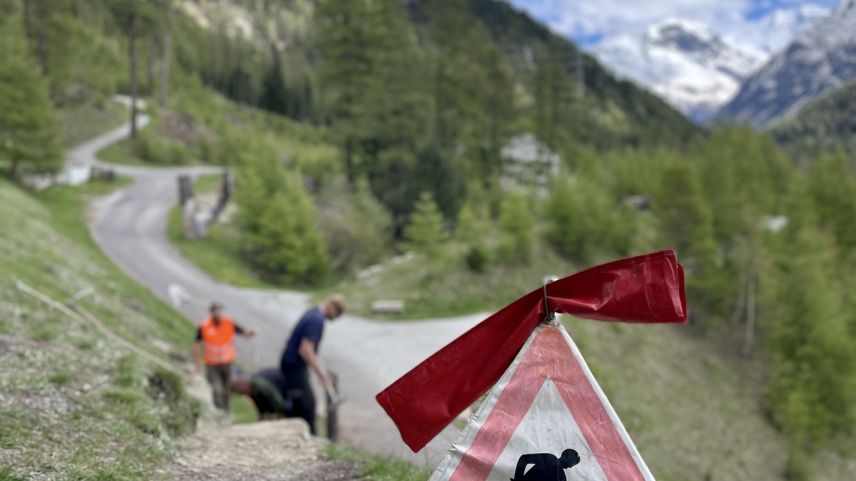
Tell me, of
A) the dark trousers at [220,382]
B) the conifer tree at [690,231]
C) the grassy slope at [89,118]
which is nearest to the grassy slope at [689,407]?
the conifer tree at [690,231]

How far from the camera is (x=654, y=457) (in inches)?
664

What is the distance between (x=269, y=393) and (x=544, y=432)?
5.95 meters

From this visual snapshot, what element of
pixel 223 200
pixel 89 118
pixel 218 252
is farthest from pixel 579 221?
pixel 89 118

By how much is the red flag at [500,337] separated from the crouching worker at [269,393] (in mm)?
5228

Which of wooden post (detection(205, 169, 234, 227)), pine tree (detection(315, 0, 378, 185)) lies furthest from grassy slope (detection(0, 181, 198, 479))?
pine tree (detection(315, 0, 378, 185))

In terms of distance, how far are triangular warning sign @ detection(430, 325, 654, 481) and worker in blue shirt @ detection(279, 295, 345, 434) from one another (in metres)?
4.25

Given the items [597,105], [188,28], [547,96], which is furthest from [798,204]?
[597,105]

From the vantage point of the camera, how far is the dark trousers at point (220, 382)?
998 centimetres

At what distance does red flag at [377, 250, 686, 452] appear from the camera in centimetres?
374

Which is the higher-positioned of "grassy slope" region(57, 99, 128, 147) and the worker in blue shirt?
"grassy slope" region(57, 99, 128, 147)

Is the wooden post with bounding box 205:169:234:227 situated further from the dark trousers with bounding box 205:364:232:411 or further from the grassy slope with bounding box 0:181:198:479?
the dark trousers with bounding box 205:364:232:411

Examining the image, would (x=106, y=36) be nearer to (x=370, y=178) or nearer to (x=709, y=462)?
(x=370, y=178)

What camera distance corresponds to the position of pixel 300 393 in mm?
8562

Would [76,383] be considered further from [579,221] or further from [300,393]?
[579,221]
